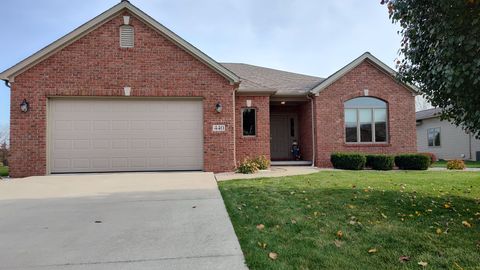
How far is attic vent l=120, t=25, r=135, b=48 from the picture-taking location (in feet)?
37.1

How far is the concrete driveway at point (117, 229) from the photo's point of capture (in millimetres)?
3273

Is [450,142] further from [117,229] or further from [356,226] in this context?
[117,229]

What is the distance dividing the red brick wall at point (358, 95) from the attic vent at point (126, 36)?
812 centimetres

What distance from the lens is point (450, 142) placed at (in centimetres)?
2117

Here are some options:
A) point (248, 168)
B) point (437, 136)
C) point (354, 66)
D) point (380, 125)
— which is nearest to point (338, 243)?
point (248, 168)

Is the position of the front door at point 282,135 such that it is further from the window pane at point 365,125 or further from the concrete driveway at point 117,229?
the concrete driveway at point 117,229

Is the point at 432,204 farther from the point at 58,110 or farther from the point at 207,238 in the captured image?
the point at 58,110

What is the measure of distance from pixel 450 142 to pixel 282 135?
1300cm

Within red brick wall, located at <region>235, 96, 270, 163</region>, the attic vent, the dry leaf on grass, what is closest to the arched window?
red brick wall, located at <region>235, 96, 270, 163</region>

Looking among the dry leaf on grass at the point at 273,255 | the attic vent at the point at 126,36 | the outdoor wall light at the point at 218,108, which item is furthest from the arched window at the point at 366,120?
the dry leaf on grass at the point at 273,255

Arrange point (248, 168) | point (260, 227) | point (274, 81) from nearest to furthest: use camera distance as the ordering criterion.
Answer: point (260, 227), point (248, 168), point (274, 81)

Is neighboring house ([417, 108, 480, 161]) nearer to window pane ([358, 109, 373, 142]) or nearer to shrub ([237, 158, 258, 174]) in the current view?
window pane ([358, 109, 373, 142])

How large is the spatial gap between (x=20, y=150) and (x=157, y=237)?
9.37m

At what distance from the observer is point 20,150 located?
1068cm
